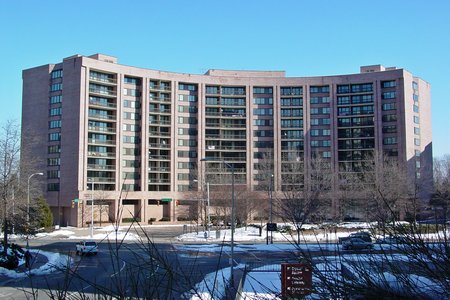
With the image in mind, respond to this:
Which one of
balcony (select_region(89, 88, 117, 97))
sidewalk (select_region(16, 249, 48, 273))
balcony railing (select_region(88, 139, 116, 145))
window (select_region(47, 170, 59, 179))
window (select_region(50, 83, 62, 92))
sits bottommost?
sidewalk (select_region(16, 249, 48, 273))

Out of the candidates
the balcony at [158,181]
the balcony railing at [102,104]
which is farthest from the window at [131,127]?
the balcony at [158,181]

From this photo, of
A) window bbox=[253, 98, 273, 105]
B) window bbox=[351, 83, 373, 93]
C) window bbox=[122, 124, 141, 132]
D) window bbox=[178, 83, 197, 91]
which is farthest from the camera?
window bbox=[253, 98, 273, 105]

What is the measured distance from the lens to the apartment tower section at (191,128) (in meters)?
88.4

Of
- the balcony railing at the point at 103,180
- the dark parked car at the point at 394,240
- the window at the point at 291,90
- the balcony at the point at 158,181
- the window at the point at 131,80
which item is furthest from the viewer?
the window at the point at 291,90

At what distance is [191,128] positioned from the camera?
10219cm

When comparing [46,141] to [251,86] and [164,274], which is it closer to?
[251,86]

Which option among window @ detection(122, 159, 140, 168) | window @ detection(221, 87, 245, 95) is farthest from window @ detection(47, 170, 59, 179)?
window @ detection(221, 87, 245, 95)

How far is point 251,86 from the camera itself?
105562 millimetres

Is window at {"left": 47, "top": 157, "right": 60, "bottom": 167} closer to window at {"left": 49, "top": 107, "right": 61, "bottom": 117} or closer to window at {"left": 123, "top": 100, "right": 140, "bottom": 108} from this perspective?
window at {"left": 49, "top": 107, "right": 61, "bottom": 117}

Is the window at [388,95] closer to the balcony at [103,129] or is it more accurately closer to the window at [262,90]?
the window at [262,90]

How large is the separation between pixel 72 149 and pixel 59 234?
22.7 metres

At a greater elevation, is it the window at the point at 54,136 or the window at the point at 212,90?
the window at the point at 212,90

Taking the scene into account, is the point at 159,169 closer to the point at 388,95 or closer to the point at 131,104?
the point at 131,104

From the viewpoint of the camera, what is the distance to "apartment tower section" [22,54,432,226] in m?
88.4
